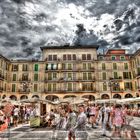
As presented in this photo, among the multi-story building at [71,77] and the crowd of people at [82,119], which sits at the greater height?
the multi-story building at [71,77]

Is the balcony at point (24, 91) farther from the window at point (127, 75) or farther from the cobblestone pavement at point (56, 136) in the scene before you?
the cobblestone pavement at point (56, 136)

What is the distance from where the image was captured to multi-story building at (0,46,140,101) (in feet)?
141

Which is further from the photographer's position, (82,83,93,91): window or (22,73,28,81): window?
(22,73,28,81): window

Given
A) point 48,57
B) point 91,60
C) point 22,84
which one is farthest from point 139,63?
point 22,84

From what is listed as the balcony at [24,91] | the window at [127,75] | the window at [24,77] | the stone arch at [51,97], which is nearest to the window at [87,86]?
the stone arch at [51,97]

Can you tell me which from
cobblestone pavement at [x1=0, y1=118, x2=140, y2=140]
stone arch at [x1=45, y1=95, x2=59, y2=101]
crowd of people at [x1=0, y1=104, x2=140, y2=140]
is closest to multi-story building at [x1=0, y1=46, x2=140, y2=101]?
stone arch at [x1=45, y1=95, x2=59, y2=101]

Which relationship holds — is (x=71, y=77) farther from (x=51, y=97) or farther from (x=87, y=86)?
(x=51, y=97)

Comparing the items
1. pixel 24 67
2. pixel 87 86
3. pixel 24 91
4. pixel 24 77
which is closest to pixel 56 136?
→ pixel 87 86

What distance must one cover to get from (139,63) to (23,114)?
26007 millimetres

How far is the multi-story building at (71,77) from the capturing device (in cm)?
4297

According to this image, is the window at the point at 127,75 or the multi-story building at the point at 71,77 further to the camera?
the window at the point at 127,75

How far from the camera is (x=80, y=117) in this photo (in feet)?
28.0

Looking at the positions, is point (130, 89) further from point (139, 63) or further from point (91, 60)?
point (91, 60)

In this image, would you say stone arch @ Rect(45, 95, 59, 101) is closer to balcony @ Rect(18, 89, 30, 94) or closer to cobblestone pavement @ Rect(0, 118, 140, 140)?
balcony @ Rect(18, 89, 30, 94)
